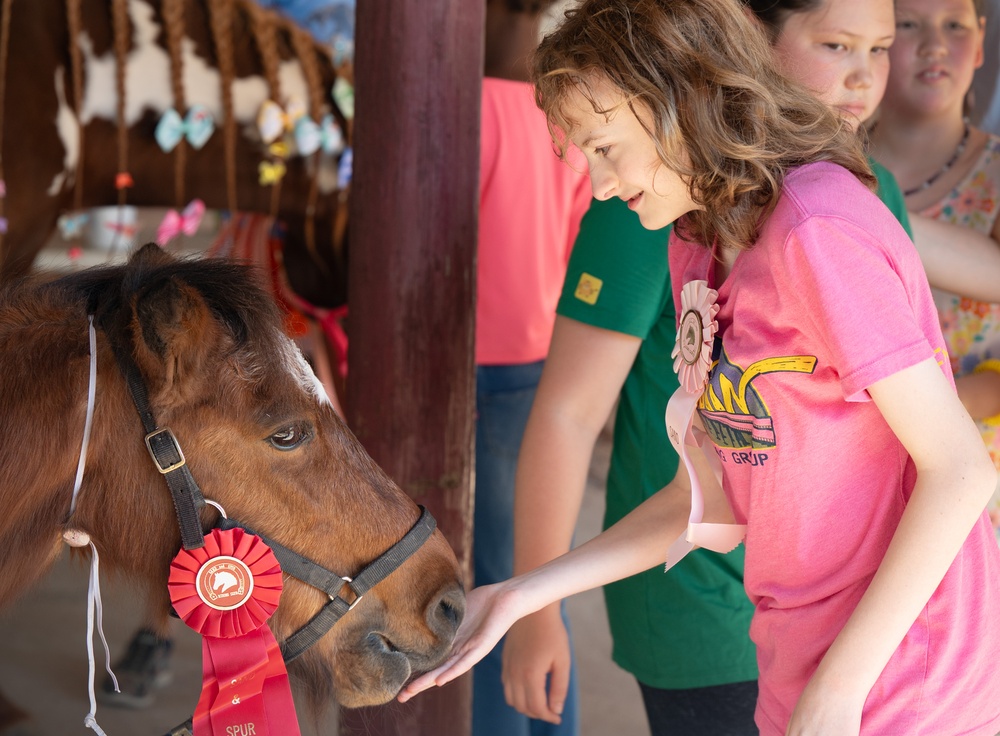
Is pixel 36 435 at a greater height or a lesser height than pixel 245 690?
greater

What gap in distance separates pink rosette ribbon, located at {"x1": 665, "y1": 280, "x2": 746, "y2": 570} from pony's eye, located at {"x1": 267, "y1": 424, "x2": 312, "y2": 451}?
0.48 metres

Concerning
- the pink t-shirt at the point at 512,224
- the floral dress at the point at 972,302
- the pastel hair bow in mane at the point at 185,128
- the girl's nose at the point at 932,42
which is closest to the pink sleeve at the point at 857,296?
the floral dress at the point at 972,302

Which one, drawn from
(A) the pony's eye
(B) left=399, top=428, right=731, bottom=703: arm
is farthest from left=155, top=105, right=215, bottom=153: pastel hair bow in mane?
(B) left=399, top=428, right=731, bottom=703: arm

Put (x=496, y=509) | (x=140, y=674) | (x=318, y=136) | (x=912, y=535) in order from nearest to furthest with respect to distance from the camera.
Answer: (x=912, y=535) < (x=496, y=509) < (x=318, y=136) < (x=140, y=674)

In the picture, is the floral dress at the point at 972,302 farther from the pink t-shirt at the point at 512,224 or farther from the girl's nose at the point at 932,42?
the pink t-shirt at the point at 512,224

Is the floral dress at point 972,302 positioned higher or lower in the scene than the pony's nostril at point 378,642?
higher

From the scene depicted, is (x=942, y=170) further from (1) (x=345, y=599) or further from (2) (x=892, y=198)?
(1) (x=345, y=599)

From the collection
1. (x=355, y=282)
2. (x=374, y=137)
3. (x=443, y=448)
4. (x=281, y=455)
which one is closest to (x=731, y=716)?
(x=443, y=448)

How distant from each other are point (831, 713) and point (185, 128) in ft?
7.86

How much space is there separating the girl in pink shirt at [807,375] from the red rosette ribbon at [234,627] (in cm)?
20

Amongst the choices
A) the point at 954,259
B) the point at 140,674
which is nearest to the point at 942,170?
the point at 954,259

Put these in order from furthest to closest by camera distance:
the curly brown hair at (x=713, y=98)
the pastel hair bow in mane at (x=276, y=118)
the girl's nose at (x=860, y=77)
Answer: the pastel hair bow in mane at (x=276, y=118), the girl's nose at (x=860, y=77), the curly brown hair at (x=713, y=98)

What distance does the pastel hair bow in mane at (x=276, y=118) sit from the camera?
293cm

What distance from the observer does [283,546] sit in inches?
49.1
